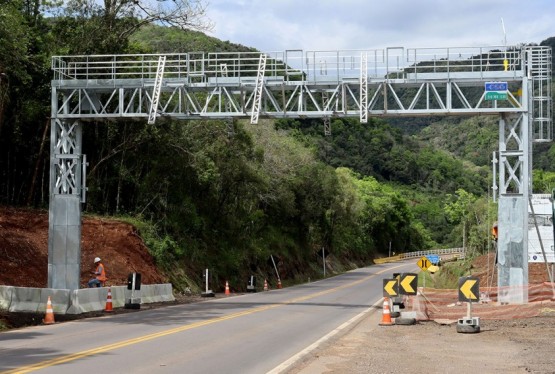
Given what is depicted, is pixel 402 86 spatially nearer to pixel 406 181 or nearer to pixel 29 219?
pixel 29 219

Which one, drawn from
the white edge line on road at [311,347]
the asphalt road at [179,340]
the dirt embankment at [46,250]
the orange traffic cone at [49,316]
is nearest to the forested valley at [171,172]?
the dirt embankment at [46,250]

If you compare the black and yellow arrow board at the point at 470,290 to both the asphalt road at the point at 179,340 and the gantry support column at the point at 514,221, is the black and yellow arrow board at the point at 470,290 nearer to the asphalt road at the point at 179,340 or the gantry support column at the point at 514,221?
the asphalt road at the point at 179,340

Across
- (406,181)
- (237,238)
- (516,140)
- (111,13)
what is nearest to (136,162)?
(111,13)

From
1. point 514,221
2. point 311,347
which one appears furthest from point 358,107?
point 311,347

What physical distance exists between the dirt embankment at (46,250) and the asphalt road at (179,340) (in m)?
6.13

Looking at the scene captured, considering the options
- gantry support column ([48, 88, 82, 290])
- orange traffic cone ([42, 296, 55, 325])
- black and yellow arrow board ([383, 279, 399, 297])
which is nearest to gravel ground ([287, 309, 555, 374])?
black and yellow arrow board ([383, 279, 399, 297])

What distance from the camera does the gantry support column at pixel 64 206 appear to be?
2997 cm

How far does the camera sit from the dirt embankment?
30609mm

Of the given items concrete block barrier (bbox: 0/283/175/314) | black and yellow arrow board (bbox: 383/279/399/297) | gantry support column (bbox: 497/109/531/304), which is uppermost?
gantry support column (bbox: 497/109/531/304)

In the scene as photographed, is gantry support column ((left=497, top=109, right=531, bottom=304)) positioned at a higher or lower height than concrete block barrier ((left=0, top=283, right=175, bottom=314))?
higher

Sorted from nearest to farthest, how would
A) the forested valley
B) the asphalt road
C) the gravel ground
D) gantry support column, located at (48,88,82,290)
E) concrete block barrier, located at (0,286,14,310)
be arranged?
the asphalt road < the gravel ground < concrete block barrier, located at (0,286,14,310) < gantry support column, located at (48,88,82,290) < the forested valley

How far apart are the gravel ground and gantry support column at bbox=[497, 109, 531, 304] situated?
4672 millimetres

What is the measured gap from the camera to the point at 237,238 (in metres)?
52.8

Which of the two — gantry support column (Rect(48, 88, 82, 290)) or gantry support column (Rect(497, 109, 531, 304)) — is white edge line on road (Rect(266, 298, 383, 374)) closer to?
gantry support column (Rect(497, 109, 531, 304))
